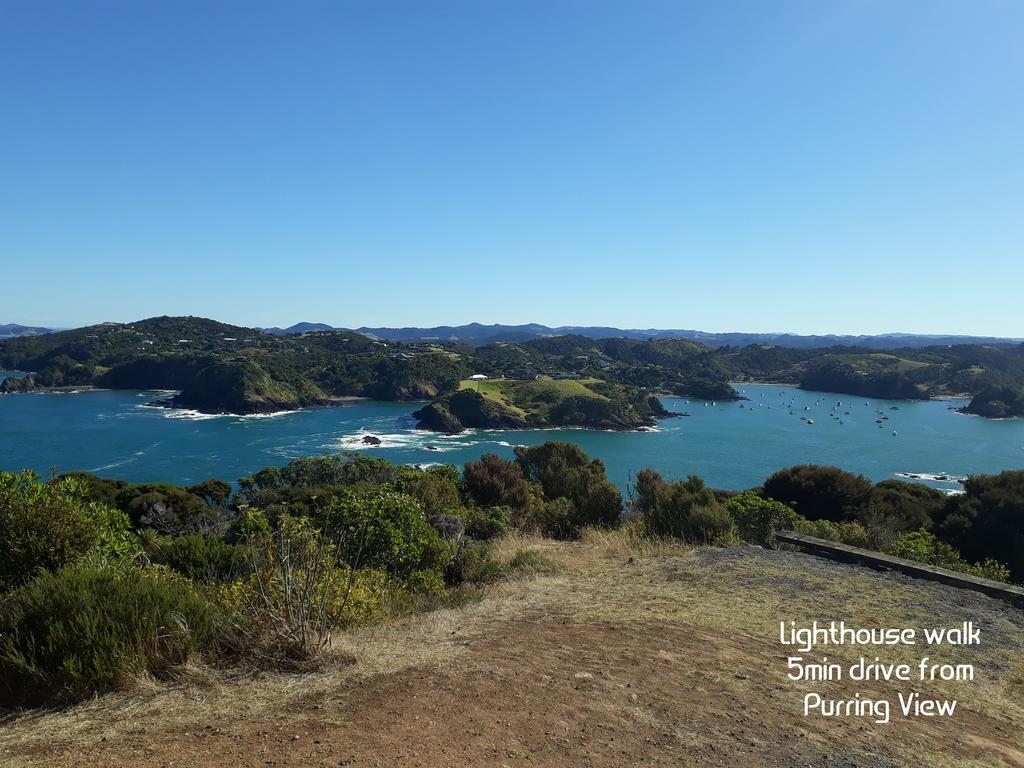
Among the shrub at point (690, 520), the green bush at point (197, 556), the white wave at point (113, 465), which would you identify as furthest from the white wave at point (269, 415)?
the green bush at point (197, 556)

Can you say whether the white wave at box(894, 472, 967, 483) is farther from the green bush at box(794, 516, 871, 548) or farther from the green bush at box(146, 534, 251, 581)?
the green bush at box(146, 534, 251, 581)

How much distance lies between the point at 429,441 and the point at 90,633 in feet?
243

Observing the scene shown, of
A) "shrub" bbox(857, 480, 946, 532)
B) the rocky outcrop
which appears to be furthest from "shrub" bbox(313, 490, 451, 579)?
the rocky outcrop

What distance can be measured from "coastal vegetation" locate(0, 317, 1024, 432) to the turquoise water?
6774mm

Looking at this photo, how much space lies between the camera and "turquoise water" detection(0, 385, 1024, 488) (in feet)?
204

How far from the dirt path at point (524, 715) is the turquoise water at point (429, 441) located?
176 feet

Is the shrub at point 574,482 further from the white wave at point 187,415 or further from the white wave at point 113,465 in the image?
the white wave at point 187,415

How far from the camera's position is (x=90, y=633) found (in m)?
4.47

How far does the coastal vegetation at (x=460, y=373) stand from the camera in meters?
98.2

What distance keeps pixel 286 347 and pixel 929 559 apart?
15771 cm

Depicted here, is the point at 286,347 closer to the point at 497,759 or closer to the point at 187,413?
the point at 187,413

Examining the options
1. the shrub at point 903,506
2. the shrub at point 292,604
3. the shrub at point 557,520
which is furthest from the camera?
the shrub at point 903,506

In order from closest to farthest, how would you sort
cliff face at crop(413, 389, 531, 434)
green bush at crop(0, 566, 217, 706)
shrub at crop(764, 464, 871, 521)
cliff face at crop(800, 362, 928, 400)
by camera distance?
green bush at crop(0, 566, 217, 706)
shrub at crop(764, 464, 871, 521)
cliff face at crop(413, 389, 531, 434)
cliff face at crop(800, 362, 928, 400)

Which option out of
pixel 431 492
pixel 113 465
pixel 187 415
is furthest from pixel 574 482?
pixel 187 415
